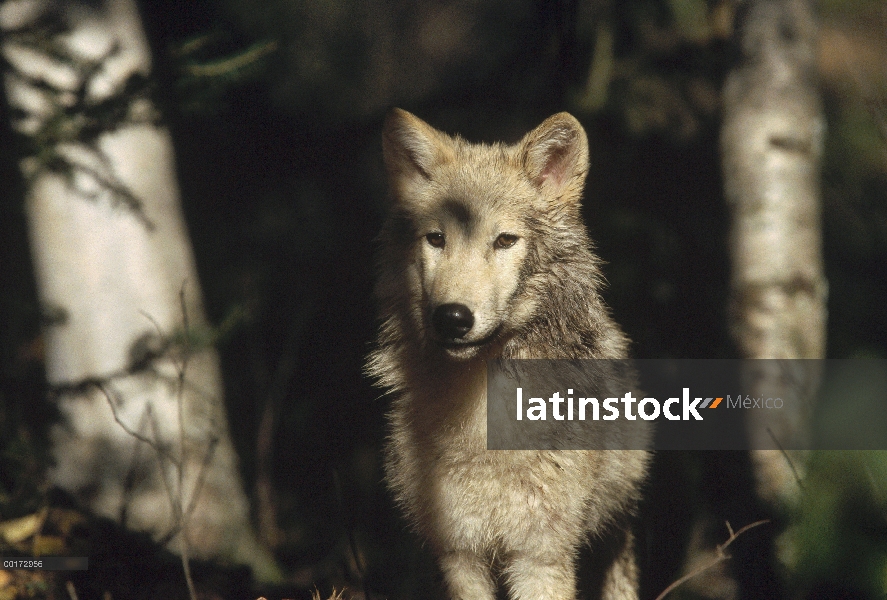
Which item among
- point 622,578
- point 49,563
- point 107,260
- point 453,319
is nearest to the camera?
point 453,319

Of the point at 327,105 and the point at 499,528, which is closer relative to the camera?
the point at 499,528

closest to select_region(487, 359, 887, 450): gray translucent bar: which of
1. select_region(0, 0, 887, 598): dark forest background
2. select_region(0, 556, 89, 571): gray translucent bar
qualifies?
select_region(0, 0, 887, 598): dark forest background

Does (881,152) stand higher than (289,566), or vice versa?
(881,152)

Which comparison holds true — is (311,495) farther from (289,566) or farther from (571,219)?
(571,219)

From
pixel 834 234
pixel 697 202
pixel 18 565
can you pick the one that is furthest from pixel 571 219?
pixel 834 234

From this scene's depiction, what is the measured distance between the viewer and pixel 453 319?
2.19 m

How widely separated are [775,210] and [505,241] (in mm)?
1863

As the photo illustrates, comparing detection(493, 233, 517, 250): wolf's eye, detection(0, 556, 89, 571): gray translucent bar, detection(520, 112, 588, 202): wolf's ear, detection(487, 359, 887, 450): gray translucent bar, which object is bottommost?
detection(0, 556, 89, 571): gray translucent bar

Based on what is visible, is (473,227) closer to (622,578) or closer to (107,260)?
(622,578)

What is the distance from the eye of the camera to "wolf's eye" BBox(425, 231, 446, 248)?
2.41 m

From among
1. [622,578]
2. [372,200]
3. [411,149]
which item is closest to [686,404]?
[622,578]

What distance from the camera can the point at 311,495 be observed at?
457 centimetres

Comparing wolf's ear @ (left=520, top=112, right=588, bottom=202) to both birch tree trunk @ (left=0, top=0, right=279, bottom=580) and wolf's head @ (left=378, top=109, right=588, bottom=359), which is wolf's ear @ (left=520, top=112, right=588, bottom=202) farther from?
birch tree trunk @ (left=0, top=0, right=279, bottom=580)

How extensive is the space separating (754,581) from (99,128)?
4218mm
